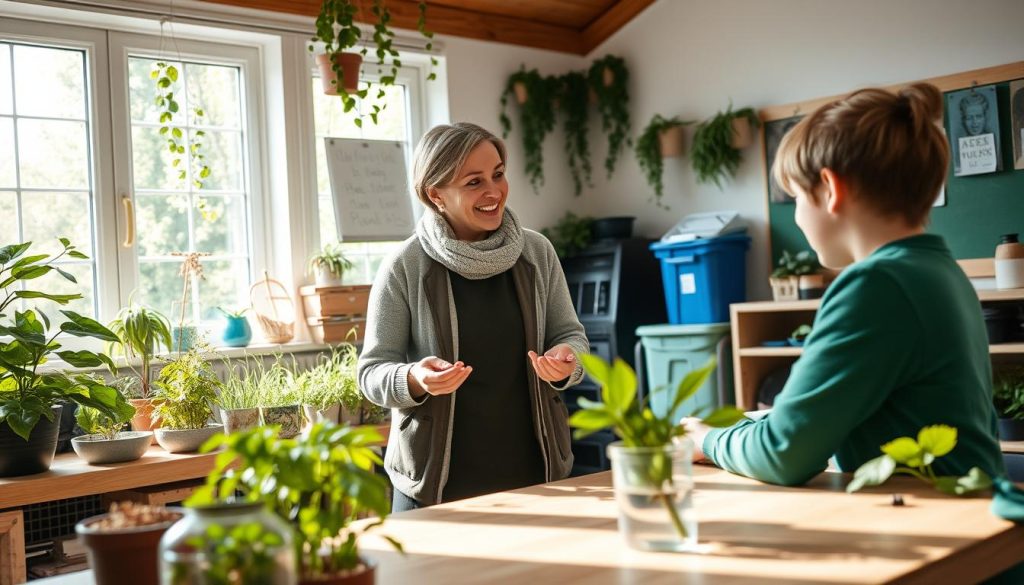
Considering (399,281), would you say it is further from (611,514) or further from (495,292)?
(611,514)

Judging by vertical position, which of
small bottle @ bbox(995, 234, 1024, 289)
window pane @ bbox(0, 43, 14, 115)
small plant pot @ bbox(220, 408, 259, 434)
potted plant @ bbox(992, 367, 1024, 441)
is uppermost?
window pane @ bbox(0, 43, 14, 115)

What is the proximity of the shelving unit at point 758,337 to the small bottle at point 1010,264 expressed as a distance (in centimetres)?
44

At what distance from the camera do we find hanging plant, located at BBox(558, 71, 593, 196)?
18.1 ft

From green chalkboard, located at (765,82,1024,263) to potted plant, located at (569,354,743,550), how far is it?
347 cm

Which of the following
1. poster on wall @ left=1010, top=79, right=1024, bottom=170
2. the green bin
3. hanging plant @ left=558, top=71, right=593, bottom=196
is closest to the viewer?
poster on wall @ left=1010, top=79, right=1024, bottom=170

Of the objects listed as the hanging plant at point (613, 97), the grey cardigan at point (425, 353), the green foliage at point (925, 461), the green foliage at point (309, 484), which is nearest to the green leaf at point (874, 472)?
the green foliage at point (925, 461)

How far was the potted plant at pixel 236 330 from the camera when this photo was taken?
4168 mm

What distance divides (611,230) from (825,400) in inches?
152

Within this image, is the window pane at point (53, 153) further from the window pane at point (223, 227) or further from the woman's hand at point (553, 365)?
the woman's hand at point (553, 365)

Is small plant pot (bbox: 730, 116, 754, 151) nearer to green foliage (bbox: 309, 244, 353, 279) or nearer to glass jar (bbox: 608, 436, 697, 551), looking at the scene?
green foliage (bbox: 309, 244, 353, 279)

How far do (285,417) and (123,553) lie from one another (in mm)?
2224

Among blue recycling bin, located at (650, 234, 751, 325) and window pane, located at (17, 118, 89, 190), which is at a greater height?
window pane, located at (17, 118, 89, 190)

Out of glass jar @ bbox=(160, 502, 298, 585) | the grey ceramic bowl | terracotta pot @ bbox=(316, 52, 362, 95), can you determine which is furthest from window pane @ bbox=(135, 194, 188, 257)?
glass jar @ bbox=(160, 502, 298, 585)

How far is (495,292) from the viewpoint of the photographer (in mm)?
2389
